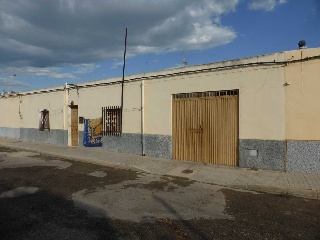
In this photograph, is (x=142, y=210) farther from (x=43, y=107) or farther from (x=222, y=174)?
(x=43, y=107)

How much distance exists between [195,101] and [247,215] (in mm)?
5728

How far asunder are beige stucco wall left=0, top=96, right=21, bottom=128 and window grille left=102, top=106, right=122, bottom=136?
9.69 m

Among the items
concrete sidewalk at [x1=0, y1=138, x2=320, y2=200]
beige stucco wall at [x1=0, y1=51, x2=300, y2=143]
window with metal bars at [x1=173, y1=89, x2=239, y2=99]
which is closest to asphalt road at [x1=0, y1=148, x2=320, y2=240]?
concrete sidewalk at [x1=0, y1=138, x2=320, y2=200]

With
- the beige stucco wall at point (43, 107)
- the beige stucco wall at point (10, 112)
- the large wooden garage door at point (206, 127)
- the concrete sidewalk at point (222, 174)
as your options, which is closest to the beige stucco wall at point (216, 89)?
the large wooden garage door at point (206, 127)

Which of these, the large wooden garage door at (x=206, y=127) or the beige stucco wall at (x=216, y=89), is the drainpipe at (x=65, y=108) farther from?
the large wooden garage door at (x=206, y=127)

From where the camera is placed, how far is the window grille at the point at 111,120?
42.9ft

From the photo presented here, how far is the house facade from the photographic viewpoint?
329 inches

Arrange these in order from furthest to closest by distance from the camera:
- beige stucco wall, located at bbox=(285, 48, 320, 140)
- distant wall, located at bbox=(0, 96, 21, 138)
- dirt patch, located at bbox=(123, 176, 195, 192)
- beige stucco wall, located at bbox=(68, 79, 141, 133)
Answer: distant wall, located at bbox=(0, 96, 21, 138)
beige stucco wall, located at bbox=(68, 79, 141, 133)
beige stucco wall, located at bbox=(285, 48, 320, 140)
dirt patch, located at bbox=(123, 176, 195, 192)

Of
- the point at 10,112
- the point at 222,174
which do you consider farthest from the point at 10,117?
the point at 222,174

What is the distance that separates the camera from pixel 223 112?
9852 millimetres

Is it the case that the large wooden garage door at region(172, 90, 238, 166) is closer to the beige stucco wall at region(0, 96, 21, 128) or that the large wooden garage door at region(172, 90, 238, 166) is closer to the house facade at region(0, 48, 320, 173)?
the house facade at region(0, 48, 320, 173)

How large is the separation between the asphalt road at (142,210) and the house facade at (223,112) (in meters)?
2.27

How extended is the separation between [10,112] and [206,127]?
56.3 ft

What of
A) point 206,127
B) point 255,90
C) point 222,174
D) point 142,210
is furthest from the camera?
point 206,127
